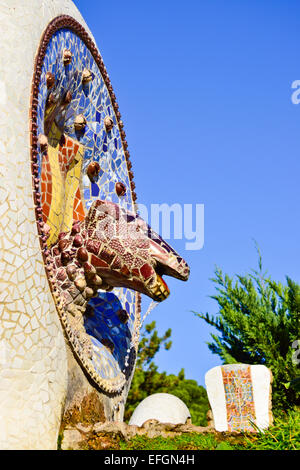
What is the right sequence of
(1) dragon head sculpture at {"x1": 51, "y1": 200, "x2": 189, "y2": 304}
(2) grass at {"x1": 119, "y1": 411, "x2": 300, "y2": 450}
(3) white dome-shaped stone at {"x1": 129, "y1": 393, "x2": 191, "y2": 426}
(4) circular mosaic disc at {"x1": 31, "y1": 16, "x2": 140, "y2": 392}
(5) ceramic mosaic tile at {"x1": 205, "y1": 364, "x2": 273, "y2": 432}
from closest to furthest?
(2) grass at {"x1": 119, "y1": 411, "x2": 300, "y2": 450}
(4) circular mosaic disc at {"x1": 31, "y1": 16, "x2": 140, "y2": 392}
(1) dragon head sculpture at {"x1": 51, "y1": 200, "x2": 189, "y2": 304}
(5) ceramic mosaic tile at {"x1": 205, "y1": 364, "x2": 273, "y2": 432}
(3) white dome-shaped stone at {"x1": 129, "y1": 393, "x2": 191, "y2": 426}

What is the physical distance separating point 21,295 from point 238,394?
309 centimetres

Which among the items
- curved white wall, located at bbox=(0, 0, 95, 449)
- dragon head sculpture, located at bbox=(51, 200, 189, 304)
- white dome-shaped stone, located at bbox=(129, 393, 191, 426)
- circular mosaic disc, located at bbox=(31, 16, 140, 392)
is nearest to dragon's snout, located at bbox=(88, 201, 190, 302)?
dragon head sculpture, located at bbox=(51, 200, 189, 304)

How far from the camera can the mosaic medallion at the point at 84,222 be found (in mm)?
4449

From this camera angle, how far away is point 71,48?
5.04m

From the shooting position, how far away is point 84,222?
4.89 m

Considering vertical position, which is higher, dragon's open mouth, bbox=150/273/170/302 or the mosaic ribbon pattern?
dragon's open mouth, bbox=150/273/170/302

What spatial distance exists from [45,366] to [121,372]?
65.7 inches

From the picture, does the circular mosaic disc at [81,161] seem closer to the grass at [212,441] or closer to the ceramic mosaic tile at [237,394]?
the grass at [212,441]

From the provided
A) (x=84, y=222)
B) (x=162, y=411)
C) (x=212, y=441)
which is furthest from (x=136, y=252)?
(x=162, y=411)

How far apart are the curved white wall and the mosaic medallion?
4.8 inches

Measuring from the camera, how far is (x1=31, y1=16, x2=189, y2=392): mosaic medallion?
445 cm

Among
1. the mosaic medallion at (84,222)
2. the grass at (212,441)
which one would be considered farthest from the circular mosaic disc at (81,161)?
the grass at (212,441)

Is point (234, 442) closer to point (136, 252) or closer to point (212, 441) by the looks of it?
point (212, 441)

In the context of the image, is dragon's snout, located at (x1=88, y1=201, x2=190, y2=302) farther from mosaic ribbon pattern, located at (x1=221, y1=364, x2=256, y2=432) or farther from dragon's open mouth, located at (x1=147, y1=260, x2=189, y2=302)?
mosaic ribbon pattern, located at (x1=221, y1=364, x2=256, y2=432)
